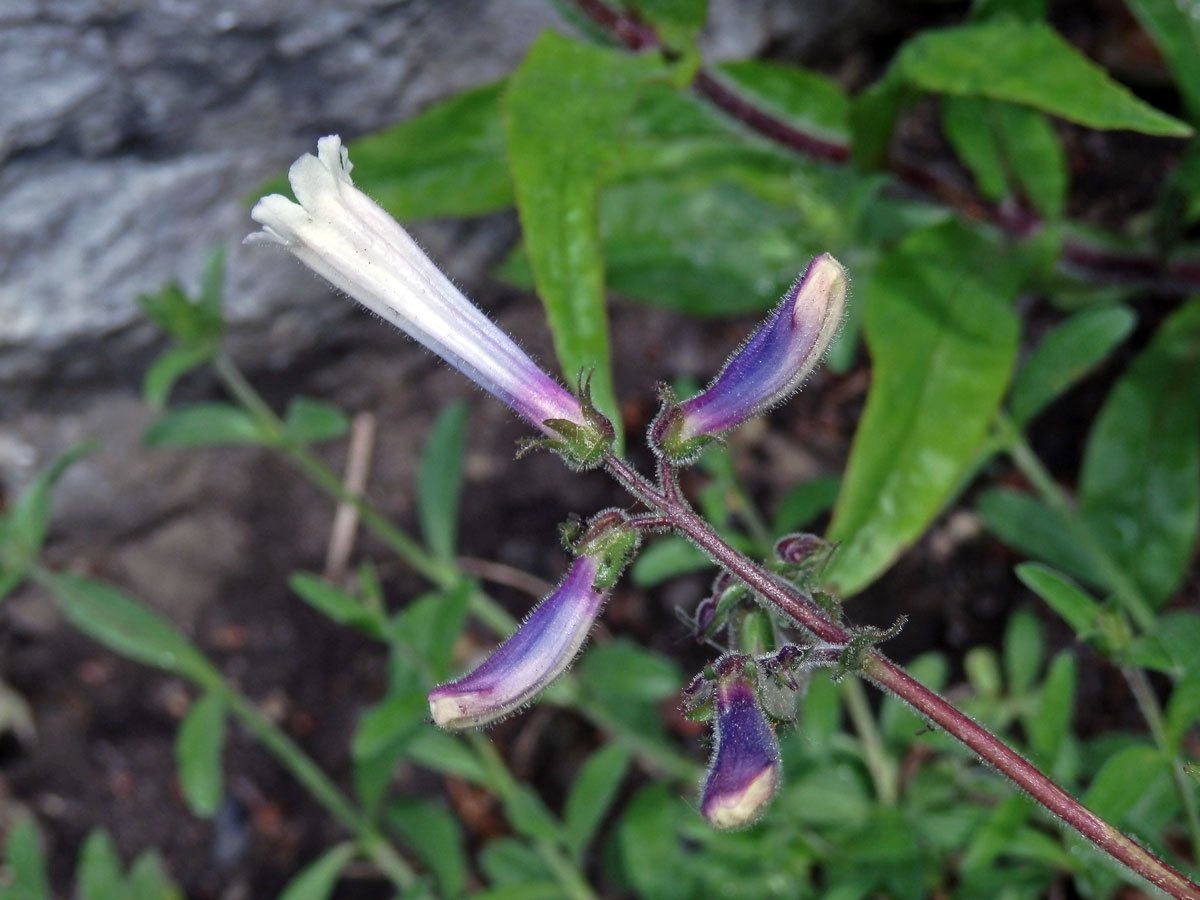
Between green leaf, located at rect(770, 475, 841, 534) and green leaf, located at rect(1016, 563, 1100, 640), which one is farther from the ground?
green leaf, located at rect(1016, 563, 1100, 640)

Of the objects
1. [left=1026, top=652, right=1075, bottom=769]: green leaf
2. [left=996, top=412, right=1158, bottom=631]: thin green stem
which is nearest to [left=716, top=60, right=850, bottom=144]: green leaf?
[left=996, top=412, right=1158, bottom=631]: thin green stem

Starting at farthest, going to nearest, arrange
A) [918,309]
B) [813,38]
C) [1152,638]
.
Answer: [813,38], [918,309], [1152,638]

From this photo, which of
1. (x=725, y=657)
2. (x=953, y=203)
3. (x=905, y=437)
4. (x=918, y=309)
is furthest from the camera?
(x=953, y=203)

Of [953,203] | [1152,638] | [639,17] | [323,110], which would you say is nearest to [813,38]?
[953,203]

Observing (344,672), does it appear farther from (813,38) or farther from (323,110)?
(813,38)

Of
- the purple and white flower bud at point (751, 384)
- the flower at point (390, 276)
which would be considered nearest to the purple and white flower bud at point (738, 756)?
the purple and white flower bud at point (751, 384)

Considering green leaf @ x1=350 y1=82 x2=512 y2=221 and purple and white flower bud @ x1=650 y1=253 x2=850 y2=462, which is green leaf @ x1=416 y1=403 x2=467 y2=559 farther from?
purple and white flower bud @ x1=650 y1=253 x2=850 y2=462
